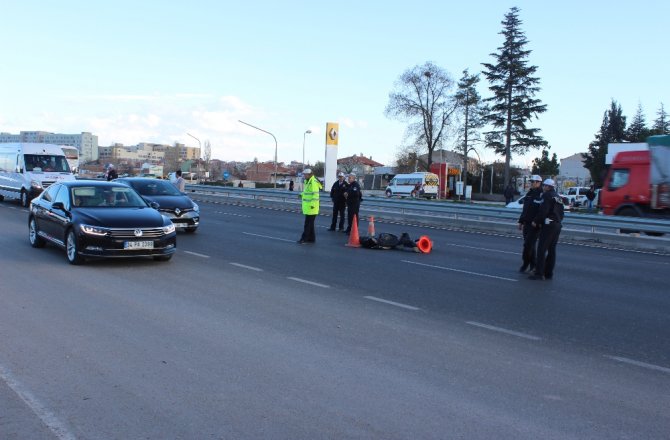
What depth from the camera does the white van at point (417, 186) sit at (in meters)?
54.1

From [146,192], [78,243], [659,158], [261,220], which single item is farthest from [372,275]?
[659,158]

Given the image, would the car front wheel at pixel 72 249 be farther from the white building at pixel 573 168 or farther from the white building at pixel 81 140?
the white building at pixel 81 140

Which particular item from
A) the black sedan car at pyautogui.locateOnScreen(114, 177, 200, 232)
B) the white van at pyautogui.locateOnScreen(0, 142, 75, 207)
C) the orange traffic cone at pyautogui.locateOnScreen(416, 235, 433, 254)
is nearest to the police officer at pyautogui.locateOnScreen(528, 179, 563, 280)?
the orange traffic cone at pyautogui.locateOnScreen(416, 235, 433, 254)

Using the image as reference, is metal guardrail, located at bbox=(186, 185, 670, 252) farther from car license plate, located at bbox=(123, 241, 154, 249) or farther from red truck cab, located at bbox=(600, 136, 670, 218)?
car license plate, located at bbox=(123, 241, 154, 249)

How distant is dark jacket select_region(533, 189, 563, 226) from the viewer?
10.9 metres

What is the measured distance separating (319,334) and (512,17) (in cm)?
5600

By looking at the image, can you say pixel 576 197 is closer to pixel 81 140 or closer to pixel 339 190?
pixel 339 190

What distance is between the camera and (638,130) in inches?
3135

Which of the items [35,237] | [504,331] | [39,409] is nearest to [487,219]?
[35,237]

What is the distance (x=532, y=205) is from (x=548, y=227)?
693 mm

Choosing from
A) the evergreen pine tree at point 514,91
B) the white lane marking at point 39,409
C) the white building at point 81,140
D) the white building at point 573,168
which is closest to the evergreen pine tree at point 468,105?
the evergreen pine tree at point 514,91

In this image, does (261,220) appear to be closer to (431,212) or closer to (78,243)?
(431,212)

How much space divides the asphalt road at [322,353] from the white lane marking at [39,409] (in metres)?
0.02

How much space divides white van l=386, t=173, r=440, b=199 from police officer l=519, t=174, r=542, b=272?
4122 cm
